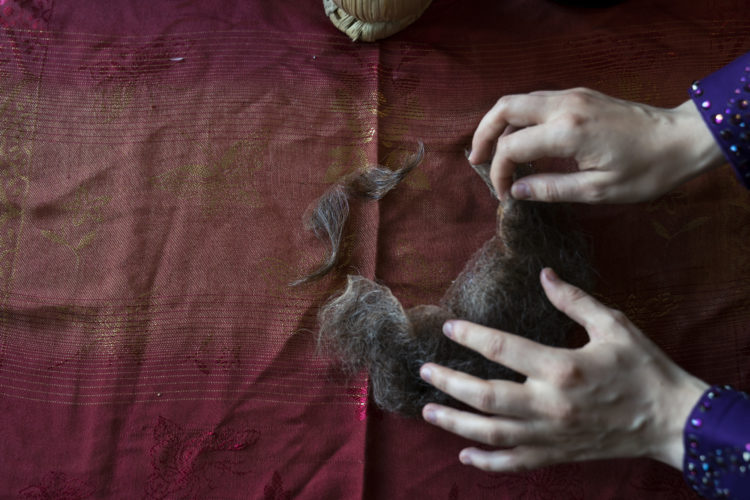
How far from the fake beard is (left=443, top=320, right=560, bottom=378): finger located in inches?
Answer: 3.4

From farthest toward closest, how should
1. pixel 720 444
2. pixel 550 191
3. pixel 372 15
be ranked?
pixel 372 15, pixel 550 191, pixel 720 444

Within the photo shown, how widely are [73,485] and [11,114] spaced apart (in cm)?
72

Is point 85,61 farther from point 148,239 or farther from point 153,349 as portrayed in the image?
point 153,349

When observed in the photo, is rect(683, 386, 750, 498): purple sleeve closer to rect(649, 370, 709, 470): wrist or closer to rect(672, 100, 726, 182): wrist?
rect(649, 370, 709, 470): wrist

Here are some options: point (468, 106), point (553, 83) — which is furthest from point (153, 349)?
point (553, 83)

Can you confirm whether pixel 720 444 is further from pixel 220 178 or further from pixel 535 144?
pixel 220 178

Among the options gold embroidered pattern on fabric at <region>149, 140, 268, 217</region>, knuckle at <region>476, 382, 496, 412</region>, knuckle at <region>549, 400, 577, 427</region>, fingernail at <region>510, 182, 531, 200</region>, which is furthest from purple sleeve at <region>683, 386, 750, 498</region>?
gold embroidered pattern on fabric at <region>149, 140, 268, 217</region>

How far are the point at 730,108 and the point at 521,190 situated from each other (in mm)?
311

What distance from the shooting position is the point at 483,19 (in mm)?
1183

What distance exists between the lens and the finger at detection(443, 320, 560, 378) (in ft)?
2.58

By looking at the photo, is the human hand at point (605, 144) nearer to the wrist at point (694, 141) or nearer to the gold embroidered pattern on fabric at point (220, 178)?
the wrist at point (694, 141)

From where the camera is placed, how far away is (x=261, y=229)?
108 cm

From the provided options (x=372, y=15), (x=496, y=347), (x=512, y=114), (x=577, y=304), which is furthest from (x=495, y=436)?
(x=372, y=15)

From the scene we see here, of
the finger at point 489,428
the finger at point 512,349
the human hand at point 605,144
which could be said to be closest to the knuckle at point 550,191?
the human hand at point 605,144
